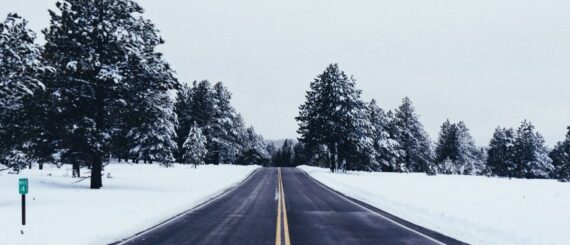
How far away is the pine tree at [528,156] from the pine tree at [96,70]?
6840 centimetres

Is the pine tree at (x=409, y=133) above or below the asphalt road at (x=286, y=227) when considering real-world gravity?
above

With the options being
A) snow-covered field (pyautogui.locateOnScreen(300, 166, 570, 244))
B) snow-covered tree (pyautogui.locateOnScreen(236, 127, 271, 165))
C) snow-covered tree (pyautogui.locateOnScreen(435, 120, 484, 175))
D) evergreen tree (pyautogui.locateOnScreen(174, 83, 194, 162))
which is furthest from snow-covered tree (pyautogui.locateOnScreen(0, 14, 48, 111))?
snow-covered tree (pyautogui.locateOnScreen(236, 127, 271, 165))

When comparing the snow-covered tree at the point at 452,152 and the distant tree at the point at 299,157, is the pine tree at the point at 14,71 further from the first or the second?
the distant tree at the point at 299,157

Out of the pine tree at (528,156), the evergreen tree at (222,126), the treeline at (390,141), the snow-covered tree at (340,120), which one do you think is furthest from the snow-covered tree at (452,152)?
the evergreen tree at (222,126)

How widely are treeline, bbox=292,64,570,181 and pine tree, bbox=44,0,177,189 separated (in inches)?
1228

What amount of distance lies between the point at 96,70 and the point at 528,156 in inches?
2917

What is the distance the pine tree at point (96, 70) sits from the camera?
23.9 meters

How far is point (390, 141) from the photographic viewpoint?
67188 millimetres

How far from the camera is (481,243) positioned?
11.3 metres

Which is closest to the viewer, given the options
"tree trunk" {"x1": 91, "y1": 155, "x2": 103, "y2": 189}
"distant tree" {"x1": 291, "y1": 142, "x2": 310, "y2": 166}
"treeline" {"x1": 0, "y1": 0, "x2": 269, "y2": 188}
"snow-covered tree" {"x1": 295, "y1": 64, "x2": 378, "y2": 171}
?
"treeline" {"x1": 0, "y1": 0, "x2": 269, "y2": 188}

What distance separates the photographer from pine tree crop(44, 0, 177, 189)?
23.9 metres

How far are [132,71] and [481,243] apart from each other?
826 inches

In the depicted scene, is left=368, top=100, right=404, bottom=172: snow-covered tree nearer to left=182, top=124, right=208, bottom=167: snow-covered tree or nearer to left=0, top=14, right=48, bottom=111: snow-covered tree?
left=182, top=124, right=208, bottom=167: snow-covered tree

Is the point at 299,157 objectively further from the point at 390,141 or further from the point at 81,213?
the point at 81,213
